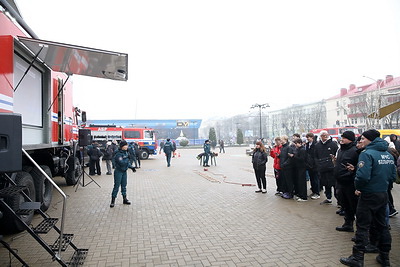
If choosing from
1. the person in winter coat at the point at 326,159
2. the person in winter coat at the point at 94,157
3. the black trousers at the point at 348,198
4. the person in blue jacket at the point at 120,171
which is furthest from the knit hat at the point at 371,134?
the person in winter coat at the point at 94,157

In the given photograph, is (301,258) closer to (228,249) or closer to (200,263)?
(228,249)

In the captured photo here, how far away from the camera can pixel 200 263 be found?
361 cm

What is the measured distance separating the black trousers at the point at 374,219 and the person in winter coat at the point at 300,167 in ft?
11.0

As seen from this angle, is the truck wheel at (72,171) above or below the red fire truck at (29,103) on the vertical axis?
A: below

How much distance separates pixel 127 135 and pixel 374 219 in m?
20.2

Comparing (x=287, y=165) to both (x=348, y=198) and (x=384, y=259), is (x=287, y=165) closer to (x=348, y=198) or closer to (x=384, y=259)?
(x=348, y=198)

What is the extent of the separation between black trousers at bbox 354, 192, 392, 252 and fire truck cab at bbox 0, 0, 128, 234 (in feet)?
13.9

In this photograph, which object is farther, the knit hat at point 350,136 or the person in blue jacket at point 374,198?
the knit hat at point 350,136

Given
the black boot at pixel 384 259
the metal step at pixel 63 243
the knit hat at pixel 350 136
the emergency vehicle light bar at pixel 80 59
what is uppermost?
the emergency vehicle light bar at pixel 80 59

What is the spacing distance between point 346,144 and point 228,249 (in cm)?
277

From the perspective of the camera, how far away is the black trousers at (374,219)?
11.4ft

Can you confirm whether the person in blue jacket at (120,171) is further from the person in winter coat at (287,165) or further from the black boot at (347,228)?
the black boot at (347,228)

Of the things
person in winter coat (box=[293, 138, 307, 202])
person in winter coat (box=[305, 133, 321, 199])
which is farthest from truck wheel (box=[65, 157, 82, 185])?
person in winter coat (box=[305, 133, 321, 199])

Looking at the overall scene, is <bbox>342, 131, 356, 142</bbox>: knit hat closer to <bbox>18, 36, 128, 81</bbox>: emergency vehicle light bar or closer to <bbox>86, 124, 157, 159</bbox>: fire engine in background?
<bbox>18, 36, 128, 81</bbox>: emergency vehicle light bar
